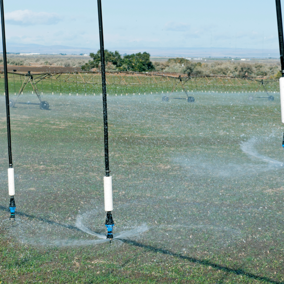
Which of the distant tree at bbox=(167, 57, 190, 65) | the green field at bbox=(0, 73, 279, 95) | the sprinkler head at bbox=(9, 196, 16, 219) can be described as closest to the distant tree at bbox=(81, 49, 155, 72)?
the green field at bbox=(0, 73, 279, 95)

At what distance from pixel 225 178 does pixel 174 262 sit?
22.9ft

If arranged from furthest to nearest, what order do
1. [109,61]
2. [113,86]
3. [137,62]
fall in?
[137,62], [109,61], [113,86]

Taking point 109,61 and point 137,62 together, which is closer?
point 109,61

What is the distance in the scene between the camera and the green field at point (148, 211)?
754cm

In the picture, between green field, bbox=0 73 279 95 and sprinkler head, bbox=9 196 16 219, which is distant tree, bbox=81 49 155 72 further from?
sprinkler head, bbox=9 196 16 219

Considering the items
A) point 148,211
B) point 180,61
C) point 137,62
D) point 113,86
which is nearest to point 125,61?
point 137,62

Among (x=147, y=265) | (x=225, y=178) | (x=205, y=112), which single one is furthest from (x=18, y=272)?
(x=205, y=112)

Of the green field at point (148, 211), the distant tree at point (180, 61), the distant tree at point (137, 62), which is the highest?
the distant tree at point (180, 61)

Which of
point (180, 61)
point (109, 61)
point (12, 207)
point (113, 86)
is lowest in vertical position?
point (12, 207)

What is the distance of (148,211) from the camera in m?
10.8

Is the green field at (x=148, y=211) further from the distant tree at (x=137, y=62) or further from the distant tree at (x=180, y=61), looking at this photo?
the distant tree at (x=180, y=61)

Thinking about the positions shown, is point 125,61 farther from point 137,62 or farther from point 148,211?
point 148,211

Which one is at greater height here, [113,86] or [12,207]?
[113,86]

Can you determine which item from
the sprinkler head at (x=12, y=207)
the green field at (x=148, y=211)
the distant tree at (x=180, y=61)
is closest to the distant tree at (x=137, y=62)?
the distant tree at (x=180, y=61)
